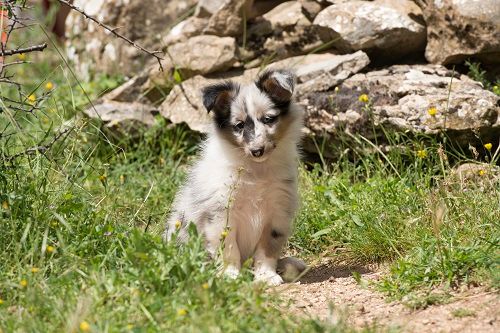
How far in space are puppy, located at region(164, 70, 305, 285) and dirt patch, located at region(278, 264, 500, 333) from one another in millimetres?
364

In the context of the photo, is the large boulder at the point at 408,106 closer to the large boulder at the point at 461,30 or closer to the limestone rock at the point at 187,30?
the large boulder at the point at 461,30

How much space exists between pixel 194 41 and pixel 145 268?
441 cm

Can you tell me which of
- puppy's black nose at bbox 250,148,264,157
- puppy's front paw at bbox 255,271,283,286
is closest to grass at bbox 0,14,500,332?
puppy's front paw at bbox 255,271,283,286

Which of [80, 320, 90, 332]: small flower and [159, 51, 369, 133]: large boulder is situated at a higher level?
[80, 320, 90, 332]: small flower

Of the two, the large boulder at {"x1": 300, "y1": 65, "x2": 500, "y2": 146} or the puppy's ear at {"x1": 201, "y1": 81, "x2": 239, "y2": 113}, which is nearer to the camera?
the puppy's ear at {"x1": 201, "y1": 81, "x2": 239, "y2": 113}

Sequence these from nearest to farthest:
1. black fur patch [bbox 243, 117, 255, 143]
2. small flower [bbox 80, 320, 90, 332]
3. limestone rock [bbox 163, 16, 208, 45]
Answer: small flower [bbox 80, 320, 90, 332], black fur patch [bbox 243, 117, 255, 143], limestone rock [bbox 163, 16, 208, 45]

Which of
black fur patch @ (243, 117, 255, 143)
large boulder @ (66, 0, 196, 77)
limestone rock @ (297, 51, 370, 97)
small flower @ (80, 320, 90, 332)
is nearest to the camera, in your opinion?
small flower @ (80, 320, 90, 332)

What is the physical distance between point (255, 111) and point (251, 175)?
1.41 ft

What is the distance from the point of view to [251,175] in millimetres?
4992

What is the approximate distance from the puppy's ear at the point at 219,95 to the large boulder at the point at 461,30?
8.39 ft

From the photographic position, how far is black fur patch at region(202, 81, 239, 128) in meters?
4.90

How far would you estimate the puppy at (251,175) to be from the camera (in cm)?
484

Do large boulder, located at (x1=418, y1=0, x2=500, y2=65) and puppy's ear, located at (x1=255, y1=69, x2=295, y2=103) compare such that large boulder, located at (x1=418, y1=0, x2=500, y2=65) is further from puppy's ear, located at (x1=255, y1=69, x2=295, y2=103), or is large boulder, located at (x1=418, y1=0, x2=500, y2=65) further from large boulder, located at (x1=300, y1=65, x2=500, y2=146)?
puppy's ear, located at (x1=255, y1=69, x2=295, y2=103)

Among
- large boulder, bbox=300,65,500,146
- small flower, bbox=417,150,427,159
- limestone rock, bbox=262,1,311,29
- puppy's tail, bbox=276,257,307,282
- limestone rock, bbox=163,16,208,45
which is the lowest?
puppy's tail, bbox=276,257,307,282
